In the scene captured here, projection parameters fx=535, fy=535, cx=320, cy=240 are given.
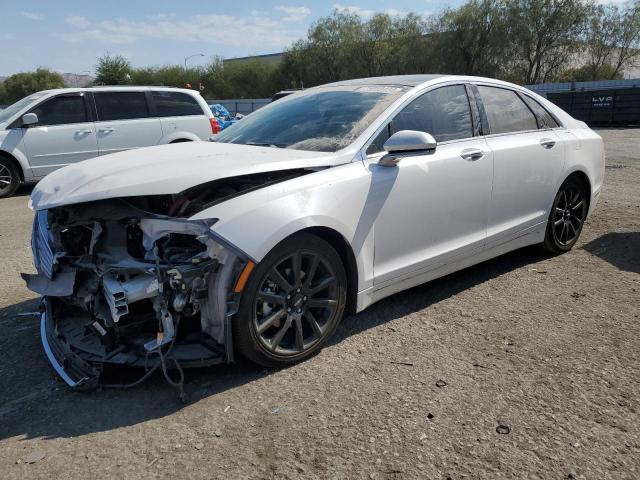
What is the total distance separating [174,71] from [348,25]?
77.9 ft

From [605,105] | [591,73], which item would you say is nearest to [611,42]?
[591,73]

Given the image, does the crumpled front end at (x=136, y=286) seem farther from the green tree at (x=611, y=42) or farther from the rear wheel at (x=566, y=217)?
the green tree at (x=611, y=42)

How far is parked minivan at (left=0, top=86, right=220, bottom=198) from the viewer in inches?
375

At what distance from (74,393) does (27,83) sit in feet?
243

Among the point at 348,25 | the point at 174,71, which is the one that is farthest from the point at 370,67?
the point at 174,71

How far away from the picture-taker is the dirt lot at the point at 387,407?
7.79 feet

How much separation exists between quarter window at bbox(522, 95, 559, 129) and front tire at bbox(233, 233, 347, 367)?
9.00 feet

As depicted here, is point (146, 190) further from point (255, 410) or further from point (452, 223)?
point (452, 223)

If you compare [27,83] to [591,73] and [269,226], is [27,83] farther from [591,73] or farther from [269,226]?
[269,226]

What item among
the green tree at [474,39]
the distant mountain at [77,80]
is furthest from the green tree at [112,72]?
the green tree at [474,39]

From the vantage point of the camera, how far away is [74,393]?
9.72 feet

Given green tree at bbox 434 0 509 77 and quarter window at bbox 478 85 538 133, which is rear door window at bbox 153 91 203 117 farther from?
green tree at bbox 434 0 509 77

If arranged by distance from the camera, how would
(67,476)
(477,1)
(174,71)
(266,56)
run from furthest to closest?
(266,56)
(174,71)
(477,1)
(67,476)

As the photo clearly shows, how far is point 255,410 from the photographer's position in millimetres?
2779
